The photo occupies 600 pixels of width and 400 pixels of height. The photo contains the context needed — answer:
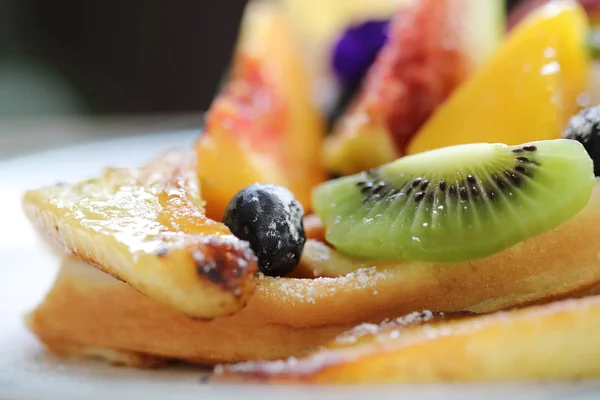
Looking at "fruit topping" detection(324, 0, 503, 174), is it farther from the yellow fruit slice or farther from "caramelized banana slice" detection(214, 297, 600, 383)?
"caramelized banana slice" detection(214, 297, 600, 383)

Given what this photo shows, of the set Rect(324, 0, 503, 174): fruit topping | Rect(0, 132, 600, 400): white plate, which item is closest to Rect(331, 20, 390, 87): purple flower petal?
Rect(324, 0, 503, 174): fruit topping

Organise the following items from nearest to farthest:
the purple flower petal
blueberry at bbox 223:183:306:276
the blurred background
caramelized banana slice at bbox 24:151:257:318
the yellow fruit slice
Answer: caramelized banana slice at bbox 24:151:257:318 → blueberry at bbox 223:183:306:276 → the yellow fruit slice → the purple flower petal → the blurred background

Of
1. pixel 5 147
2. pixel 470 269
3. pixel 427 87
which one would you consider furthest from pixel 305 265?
pixel 5 147

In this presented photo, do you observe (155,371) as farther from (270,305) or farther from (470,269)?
(470,269)

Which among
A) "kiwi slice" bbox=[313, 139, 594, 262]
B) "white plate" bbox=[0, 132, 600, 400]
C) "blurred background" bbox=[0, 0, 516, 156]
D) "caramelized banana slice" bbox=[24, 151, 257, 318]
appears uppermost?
"kiwi slice" bbox=[313, 139, 594, 262]

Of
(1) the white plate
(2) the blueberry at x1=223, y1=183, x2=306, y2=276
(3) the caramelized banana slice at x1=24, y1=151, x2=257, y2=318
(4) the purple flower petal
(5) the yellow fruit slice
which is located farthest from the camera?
(4) the purple flower petal

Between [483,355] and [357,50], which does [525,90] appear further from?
[357,50]

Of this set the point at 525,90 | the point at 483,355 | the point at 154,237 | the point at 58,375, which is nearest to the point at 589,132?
the point at 525,90

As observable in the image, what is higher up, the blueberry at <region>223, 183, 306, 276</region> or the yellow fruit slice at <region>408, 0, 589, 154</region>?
the yellow fruit slice at <region>408, 0, 589, 154</region>
